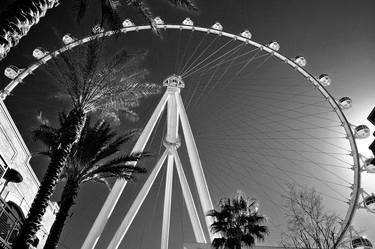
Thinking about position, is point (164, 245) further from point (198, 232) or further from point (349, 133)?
point (349, 133)

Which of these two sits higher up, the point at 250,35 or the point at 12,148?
the point at 250,35

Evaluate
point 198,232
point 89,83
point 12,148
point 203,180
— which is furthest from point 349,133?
point 12,148

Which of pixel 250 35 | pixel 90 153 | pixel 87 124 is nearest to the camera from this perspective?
pixel 90 153

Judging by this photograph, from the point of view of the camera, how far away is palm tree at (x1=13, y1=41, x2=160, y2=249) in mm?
10086

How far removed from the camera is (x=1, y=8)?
6.54 meters

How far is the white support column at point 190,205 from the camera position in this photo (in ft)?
74.2

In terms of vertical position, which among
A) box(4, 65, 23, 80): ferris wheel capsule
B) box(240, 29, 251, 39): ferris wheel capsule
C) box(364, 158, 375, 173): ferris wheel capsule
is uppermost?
box(240, 29, 251, 39): ferris wheel capsule

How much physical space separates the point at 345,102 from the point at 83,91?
776 inches

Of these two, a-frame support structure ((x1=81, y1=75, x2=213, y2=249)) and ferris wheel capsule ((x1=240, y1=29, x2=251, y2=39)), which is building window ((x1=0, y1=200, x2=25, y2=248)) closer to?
a-frame support structure ((x1=81, y1=75, x2=213, y2=249))

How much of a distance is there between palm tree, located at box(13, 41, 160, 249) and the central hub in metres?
10.7

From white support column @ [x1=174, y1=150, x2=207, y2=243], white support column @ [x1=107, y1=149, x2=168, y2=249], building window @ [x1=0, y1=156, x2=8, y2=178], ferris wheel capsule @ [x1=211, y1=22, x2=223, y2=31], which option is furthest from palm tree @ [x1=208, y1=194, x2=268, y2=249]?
ferris wheel capsule @ [x1=211, y1=22, x2=223, y2=31]

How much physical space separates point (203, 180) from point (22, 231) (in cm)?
1445

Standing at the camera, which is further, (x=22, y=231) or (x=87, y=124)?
(x=87, y=124)

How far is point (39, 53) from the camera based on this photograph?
21.1m
